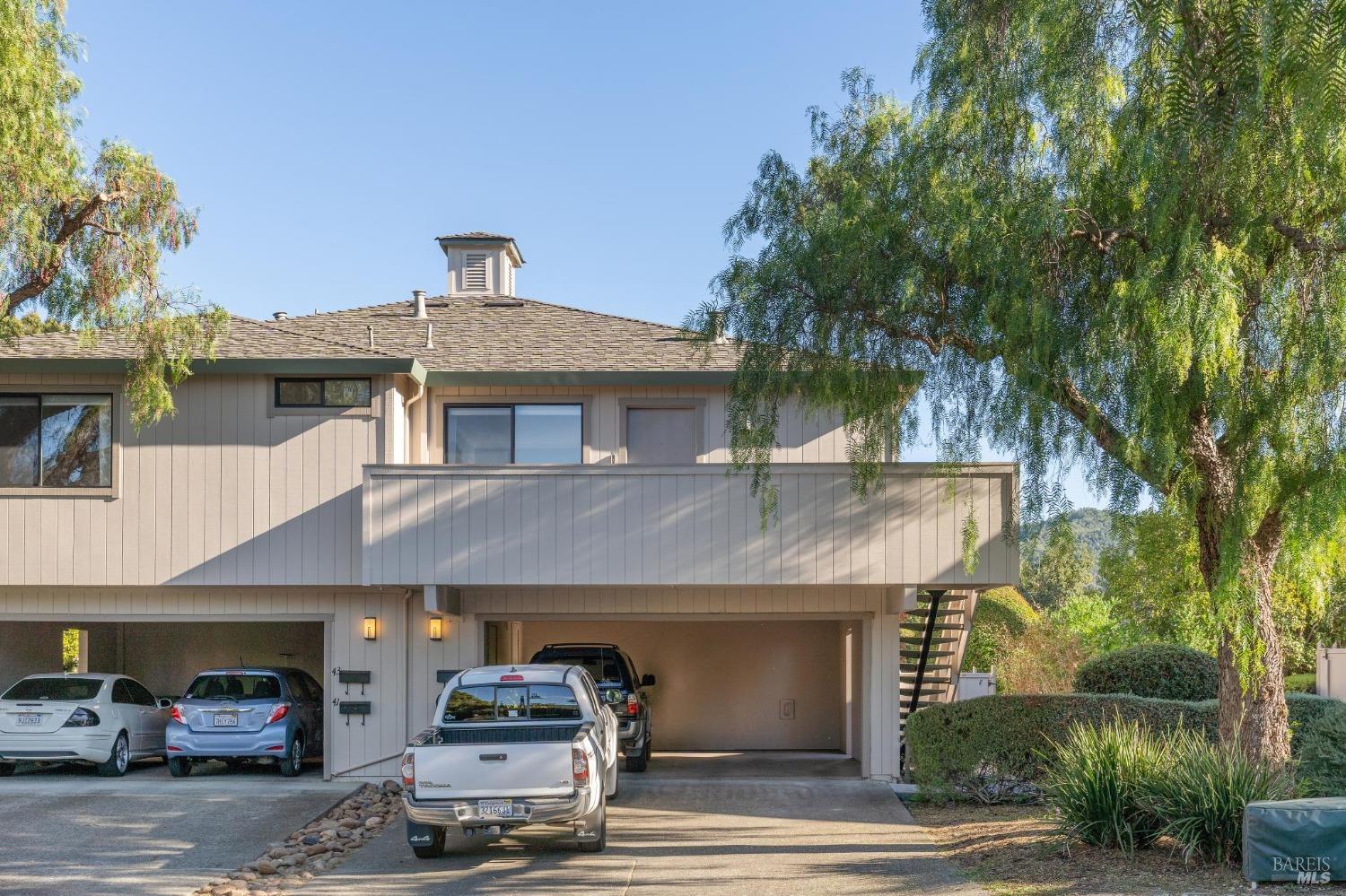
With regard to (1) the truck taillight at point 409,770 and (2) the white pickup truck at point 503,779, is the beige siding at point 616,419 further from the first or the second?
(1) the truck taillight at point 409,770

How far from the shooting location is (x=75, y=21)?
14.3m

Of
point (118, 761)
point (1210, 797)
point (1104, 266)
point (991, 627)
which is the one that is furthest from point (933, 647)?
point (118, 761)

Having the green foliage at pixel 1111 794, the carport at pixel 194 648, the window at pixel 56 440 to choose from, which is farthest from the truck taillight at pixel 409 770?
the carport at pixel 194 648

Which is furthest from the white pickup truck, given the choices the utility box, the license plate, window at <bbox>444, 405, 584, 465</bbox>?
window at <bbox>444, 405, 584, 465</bbox>

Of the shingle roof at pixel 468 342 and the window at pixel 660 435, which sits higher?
the shingle roof at pixel 468 342

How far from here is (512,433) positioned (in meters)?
18.7

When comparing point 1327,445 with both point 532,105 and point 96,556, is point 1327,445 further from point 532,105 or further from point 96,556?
point 96,556

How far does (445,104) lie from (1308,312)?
38.1ft

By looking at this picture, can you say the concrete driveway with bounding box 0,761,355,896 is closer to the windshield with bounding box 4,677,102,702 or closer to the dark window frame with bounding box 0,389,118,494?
the windshield with bounding box 4,677,102,702

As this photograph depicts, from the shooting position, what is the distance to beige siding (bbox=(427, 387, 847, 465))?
1869cm

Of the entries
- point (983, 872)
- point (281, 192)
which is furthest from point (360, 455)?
point (983, 872)

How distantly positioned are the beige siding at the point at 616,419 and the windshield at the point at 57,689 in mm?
5334

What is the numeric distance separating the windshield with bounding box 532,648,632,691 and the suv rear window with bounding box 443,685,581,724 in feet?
19.2

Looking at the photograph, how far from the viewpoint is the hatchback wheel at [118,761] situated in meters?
17.7
